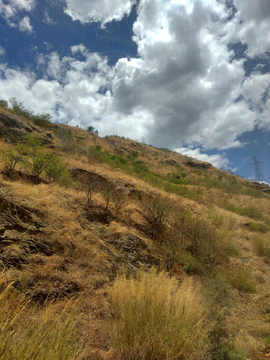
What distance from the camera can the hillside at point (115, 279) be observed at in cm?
241

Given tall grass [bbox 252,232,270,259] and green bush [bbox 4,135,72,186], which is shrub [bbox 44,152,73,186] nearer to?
green bush [bbox 4,135,72,186]

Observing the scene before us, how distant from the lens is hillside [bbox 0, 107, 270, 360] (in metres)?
2.41

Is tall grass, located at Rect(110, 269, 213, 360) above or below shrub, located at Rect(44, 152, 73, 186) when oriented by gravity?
below

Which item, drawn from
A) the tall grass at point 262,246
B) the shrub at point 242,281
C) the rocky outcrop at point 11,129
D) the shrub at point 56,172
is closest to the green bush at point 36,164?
the shrub at point 56,172

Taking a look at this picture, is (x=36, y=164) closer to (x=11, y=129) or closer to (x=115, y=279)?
(x=115, y=279)

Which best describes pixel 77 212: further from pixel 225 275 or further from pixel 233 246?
pixel 233 246

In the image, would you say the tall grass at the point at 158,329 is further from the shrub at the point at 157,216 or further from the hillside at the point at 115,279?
the shrub at the point at 157,216

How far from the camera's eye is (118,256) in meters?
5.38

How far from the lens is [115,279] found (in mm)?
4281

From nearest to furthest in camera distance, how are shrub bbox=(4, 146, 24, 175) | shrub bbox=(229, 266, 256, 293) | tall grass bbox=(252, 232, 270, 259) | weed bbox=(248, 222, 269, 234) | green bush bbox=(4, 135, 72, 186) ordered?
1. shrub bbox=(229, 266, 256, 293)
2. shrub bbox=(4, 146, 24, 175)
3. green bush bbox=(4, 135, 72, 186)
4. tall grass bbox=(252, 232, 270, 259)
5. weed bbox=(248, 222, 269, 234)

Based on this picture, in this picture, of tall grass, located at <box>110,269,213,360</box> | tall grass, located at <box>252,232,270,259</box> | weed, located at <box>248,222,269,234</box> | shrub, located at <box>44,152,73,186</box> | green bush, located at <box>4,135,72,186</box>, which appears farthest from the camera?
weed, located at <box>248,222,269,234</box>

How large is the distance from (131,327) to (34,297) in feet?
6.58

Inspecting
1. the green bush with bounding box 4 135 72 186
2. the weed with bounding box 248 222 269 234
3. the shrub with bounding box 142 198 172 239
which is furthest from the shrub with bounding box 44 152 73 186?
the weed with bounding box 248 222 269 234

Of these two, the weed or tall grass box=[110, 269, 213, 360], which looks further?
the weed
